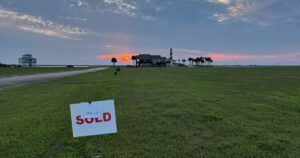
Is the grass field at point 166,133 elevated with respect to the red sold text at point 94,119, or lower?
lower

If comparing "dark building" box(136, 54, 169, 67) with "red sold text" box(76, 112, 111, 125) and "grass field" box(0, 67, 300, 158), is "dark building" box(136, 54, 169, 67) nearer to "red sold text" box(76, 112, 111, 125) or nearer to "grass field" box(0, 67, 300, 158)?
"grass field" box(0, 67, 300, 158)

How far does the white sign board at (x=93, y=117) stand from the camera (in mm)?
5078

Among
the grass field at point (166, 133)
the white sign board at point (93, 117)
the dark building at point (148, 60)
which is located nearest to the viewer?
the white sign board at point (93, 117)

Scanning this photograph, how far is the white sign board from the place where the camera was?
16.7ft

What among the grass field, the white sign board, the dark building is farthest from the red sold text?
the dark building

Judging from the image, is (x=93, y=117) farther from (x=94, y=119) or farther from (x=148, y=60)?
Answer: (x=148, y=60)

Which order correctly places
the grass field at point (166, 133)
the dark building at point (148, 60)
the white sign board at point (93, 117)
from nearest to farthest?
the white sign board at point (93, 117) < the grass field at point (166, 133) < the dark building at point (148, 60)

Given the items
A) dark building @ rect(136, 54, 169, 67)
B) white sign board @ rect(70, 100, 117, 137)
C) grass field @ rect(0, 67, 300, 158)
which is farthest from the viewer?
dark building @ rect(136, 54, 169, 67)

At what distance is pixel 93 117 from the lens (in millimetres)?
5141

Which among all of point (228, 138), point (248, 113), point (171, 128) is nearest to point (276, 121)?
point (248, 113)

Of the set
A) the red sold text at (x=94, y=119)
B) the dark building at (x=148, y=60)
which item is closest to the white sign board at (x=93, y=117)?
the red sold text at (x=94, y=119)

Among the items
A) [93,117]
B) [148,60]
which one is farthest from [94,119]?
[148,60]

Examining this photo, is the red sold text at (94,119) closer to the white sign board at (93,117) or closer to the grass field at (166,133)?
the white sign board at (93,117)

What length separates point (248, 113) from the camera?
8867 mm
